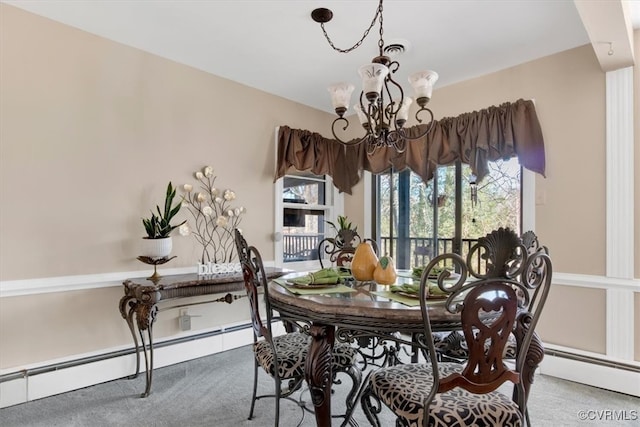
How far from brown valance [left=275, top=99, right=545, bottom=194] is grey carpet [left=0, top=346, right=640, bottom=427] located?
1.66 meters

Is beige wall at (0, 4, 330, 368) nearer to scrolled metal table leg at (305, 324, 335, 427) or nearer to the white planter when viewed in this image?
the white planter

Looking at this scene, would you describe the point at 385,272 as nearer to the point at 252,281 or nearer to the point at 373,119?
the point at 252,281

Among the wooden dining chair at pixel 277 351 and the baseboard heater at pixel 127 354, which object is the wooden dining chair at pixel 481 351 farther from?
the baseboard heater at pixel 127 354

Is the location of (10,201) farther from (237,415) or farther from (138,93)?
(237,415)

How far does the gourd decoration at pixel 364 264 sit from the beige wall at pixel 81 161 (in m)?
1.74

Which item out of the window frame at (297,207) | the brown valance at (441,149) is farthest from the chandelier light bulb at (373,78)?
the window frame at (297,207)

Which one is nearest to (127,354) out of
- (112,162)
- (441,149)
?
(112,162)

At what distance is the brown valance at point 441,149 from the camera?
290 centimetres

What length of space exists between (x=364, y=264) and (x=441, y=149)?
6.39ft

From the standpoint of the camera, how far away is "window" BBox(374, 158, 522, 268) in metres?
3.22

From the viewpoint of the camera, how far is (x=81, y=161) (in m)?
2.55

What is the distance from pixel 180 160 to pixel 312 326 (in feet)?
6.97

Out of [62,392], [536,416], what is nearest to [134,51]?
[62,392]

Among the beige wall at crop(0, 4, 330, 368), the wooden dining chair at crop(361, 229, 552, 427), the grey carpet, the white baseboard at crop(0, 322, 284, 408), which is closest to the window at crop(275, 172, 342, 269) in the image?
the beige wall at crop(0, 4, 330, 368)
